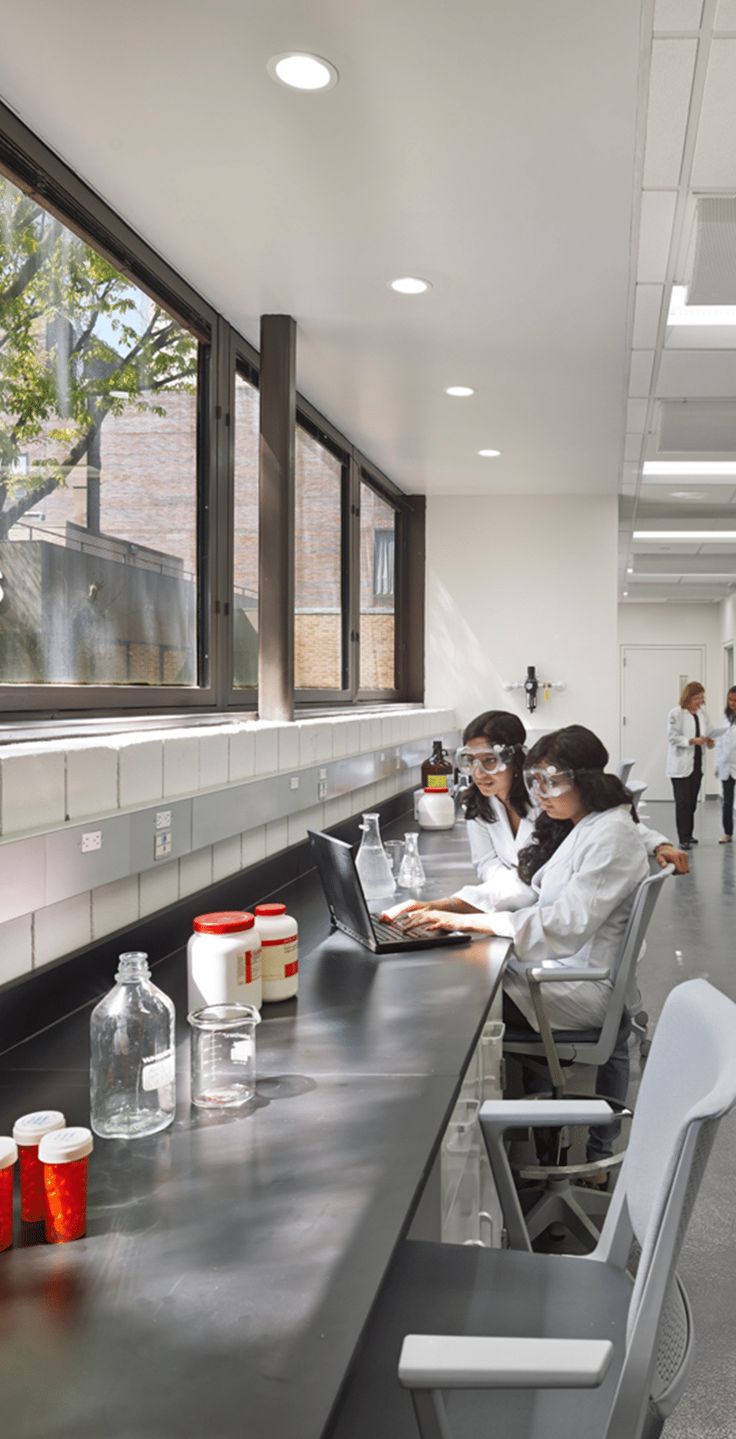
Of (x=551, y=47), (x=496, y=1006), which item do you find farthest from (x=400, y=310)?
(x=496, y=1006)

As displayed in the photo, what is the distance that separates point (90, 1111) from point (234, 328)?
3.12 metres

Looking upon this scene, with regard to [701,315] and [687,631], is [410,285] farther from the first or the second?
[687,631]

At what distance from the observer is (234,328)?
154 inches

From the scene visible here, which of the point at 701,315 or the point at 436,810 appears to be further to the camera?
the point at 436,810

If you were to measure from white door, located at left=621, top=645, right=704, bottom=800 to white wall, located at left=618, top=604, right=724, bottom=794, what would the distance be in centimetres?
12

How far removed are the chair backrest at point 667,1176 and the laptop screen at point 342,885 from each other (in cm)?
102

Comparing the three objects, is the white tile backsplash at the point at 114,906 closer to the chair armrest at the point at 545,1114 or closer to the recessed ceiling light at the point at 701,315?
the chair armrest at the point at 545,1114

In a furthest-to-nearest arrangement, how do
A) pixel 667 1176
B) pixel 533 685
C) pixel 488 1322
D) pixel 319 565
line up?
pixel 533 685
pixel 319 565
pixel 488 1322
pixel 667 1176

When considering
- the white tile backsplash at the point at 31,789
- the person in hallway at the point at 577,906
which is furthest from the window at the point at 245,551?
the white tile backsplash at the point at 31,789

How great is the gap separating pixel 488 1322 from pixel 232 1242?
44cm

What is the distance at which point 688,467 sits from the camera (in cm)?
634

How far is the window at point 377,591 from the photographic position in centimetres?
625

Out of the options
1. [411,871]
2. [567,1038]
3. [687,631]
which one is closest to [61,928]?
[567,1038]

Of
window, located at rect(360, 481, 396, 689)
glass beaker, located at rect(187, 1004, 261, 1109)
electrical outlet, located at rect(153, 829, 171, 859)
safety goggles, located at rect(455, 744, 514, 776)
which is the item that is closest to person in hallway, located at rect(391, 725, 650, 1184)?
safety goggles, located at rect(455, 744, 514, 776)
